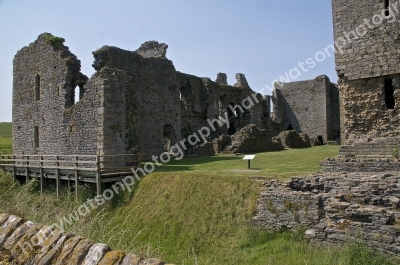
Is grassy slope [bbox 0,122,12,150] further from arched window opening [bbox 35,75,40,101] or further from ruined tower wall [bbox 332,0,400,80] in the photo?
ruined tower wall [bbox 332,0,400,80]

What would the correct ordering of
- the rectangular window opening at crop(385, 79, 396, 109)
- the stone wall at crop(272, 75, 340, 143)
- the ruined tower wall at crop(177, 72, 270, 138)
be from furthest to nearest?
→ the stone wall at crop(272, 75, 340, 143) → the ruined tower wall at crop(177, 72, 270, 138) → the rectangular window opening at crop(385, 79, 396, 109)

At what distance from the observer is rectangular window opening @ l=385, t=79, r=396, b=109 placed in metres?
12.5

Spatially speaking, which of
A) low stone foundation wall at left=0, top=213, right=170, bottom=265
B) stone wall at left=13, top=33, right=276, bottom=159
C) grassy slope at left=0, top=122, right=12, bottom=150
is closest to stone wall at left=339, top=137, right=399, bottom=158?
stone wall at left=13, top=33, right=276, bottom=159

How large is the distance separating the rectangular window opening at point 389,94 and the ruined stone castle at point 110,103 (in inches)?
409

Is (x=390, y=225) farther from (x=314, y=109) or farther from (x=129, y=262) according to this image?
(x=314, y=109)

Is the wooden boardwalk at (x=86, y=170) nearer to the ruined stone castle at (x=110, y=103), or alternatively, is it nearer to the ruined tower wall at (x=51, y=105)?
the ruined stone castle at (x=110, y=103)

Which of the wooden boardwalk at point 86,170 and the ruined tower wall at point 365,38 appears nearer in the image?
the ruined tower wall at point 365,38

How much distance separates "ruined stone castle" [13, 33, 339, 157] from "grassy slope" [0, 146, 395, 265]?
380 centimetres

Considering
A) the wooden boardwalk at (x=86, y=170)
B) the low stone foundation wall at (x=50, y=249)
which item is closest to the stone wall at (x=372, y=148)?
the wooden boardwalk at (x=86, y=170)

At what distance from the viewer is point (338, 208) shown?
827 cm

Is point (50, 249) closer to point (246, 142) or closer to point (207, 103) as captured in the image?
point (246, 142)

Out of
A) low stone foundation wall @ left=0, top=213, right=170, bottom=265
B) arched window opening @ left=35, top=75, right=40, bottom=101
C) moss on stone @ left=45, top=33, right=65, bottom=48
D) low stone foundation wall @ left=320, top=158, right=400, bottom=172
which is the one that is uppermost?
moss on stone @ left=45, top=33, right=65, bottom=48

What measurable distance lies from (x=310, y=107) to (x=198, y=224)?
29486mm

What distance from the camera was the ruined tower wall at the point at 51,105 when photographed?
53.4 feet
